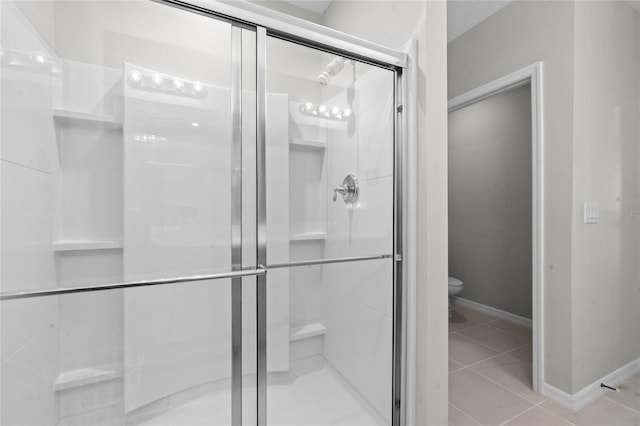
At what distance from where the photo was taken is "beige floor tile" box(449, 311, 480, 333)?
281 cm

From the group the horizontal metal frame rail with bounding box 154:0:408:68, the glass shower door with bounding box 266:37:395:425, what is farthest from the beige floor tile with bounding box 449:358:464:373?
the horizontal metal frame rail with bounding box 154:0:408:68

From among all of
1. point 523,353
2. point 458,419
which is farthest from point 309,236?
point 523,353

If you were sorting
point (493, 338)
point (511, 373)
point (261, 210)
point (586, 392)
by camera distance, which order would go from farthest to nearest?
point (493, 338)
point (511, 373)
point (586, 392)
point (261, 210)

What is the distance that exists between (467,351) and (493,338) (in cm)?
42

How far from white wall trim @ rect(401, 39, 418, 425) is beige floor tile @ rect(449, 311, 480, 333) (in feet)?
5.24

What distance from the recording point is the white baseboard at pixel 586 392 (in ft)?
5.52

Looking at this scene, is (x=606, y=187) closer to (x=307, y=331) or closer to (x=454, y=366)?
(x=454, y=366)

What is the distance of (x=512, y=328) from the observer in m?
2.83

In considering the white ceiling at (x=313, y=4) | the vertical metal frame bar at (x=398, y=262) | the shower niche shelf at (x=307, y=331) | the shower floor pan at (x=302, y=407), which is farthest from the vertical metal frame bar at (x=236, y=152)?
the white ceiling at (x=313, y=4)

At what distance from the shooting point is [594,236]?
1.80 metres

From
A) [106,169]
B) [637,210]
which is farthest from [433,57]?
[637,210]

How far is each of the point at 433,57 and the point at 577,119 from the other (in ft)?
3.30

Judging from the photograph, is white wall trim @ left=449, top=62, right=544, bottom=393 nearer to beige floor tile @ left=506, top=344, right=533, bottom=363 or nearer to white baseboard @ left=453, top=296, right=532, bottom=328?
beige floor tile @ left=506, top=344, right=533, bottom=363

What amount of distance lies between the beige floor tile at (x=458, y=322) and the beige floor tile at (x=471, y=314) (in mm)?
Result: 65
